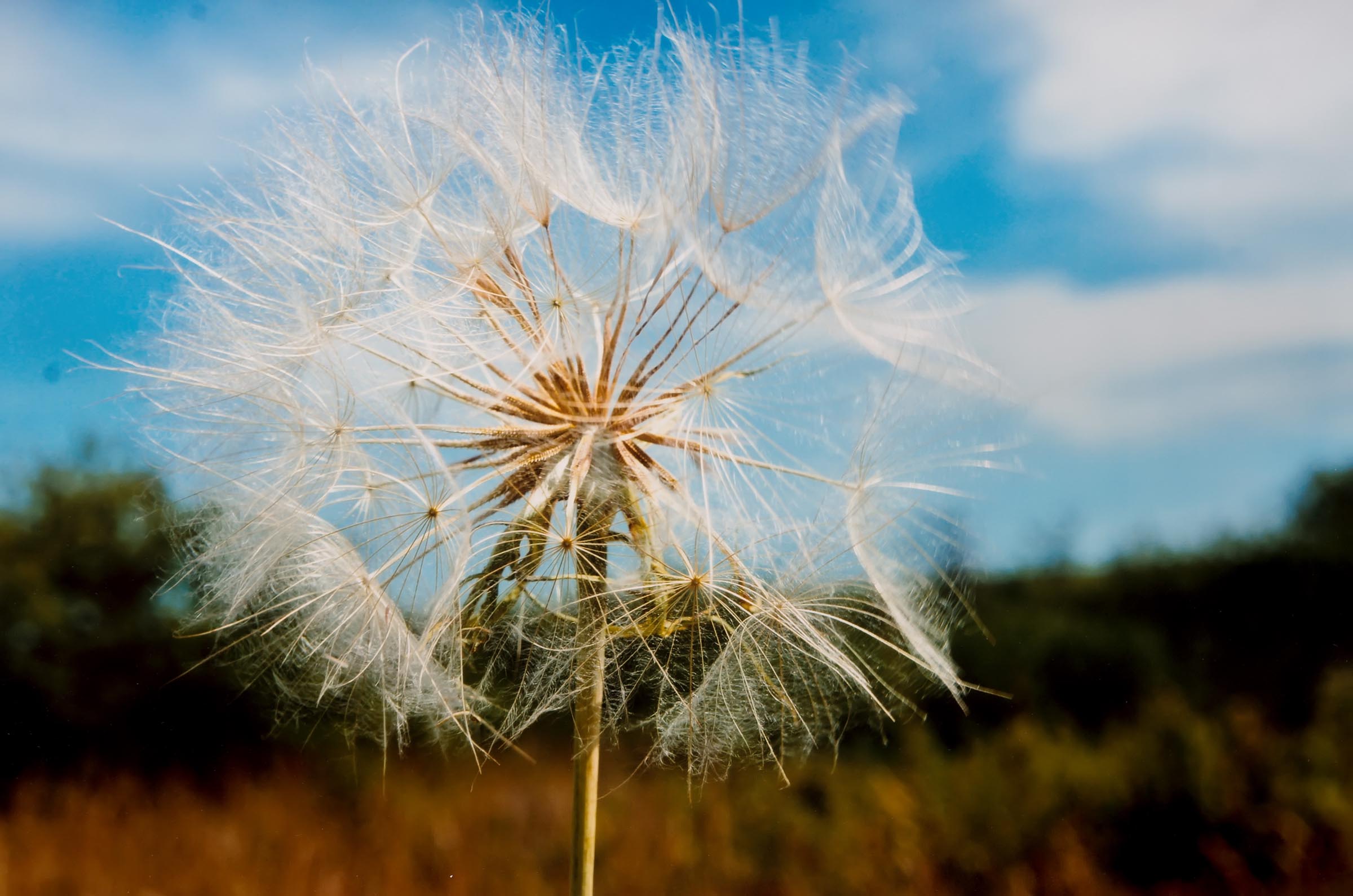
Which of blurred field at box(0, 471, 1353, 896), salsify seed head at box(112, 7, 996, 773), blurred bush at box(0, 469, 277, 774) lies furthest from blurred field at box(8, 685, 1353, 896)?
salsify seed head at box(112, 7, 996, 773)

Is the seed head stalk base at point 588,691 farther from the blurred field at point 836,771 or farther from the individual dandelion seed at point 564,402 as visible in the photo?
the blurred field at point 836,771

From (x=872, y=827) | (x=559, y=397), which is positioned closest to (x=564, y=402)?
(x=559, y=397)

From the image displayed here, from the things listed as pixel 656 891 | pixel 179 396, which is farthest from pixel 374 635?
pixel 656 891

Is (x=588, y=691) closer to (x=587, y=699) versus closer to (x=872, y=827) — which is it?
(x=587, y=699)

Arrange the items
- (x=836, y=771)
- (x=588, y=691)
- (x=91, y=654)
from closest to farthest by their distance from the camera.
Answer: (x=588, y=691) → (x=836, y=771) → (x=91, y=654)

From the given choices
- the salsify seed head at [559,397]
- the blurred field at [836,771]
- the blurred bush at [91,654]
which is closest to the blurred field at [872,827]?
the blurred field at [836,771]

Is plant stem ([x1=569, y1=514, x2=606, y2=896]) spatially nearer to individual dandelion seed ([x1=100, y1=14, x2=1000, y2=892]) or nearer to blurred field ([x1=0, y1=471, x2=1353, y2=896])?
individual dandelion seed ([x1=100, y1=14, x2=1000, y2=892])

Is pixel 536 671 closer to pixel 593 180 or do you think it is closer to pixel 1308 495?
pixel 593 180
